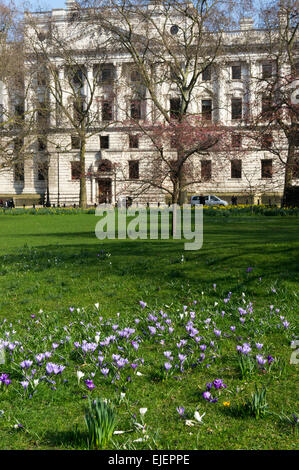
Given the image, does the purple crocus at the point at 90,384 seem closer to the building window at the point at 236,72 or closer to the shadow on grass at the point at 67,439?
the shadow on grass at the point at 67,439

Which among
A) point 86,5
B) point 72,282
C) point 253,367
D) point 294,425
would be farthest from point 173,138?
point 86,5

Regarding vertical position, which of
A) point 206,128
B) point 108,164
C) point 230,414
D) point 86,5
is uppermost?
point 86,5

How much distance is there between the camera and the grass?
332cm

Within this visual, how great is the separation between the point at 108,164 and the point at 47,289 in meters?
6.98

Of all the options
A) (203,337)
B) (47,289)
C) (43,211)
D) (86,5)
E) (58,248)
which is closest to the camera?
(203,337)

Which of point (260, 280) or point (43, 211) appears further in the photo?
point (43, 211)

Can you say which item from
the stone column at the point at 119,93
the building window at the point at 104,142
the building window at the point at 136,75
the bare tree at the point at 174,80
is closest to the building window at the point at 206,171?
the bare tree at the point at 174,80

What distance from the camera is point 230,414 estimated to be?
3.54 meters

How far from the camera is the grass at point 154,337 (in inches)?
131

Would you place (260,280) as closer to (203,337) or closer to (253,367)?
(203,337)

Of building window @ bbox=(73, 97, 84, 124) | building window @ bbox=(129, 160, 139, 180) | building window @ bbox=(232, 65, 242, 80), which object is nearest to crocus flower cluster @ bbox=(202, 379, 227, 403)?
building window @ bbox=(129, 160, 139, 180)

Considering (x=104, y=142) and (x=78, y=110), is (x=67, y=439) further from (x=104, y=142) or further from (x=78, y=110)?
(x=104, y=142)

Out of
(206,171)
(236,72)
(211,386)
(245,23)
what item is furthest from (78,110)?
(211,386)

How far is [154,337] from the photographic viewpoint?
5504 mm
